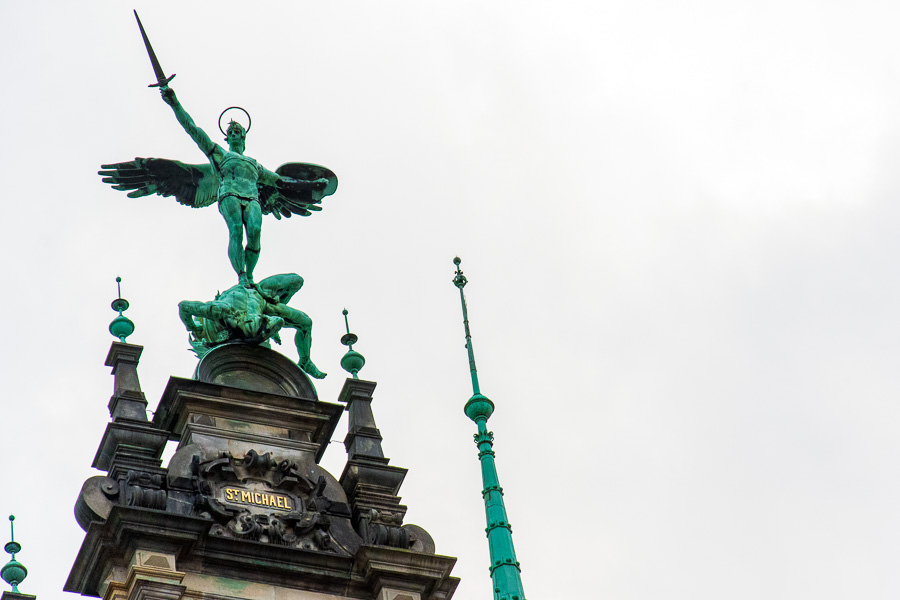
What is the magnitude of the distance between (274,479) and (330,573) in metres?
1.55

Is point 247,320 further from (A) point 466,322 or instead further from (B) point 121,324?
(A) point 466,322

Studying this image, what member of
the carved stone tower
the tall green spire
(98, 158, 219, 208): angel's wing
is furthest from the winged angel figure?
the tall green spire

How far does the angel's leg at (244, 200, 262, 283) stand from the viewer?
29.1 m

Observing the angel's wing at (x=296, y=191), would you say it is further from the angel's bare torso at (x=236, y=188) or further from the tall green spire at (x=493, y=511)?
the tall green spire at (x=493, y=511)

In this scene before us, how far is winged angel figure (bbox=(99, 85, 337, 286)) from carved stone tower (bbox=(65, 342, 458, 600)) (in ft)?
7.95

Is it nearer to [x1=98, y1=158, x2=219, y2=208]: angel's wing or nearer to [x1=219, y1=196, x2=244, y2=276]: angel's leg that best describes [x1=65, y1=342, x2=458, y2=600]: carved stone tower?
[x1=219, y1=196, x2=244, y2=276]: angel's leg

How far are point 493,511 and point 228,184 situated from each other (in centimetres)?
629

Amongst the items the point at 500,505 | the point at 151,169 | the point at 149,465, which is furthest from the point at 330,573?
the point at 151,169

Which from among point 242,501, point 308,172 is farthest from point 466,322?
point 242,501

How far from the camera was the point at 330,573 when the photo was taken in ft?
82.0

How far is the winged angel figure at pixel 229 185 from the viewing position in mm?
29203

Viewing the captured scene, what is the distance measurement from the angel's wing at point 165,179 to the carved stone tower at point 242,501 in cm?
343

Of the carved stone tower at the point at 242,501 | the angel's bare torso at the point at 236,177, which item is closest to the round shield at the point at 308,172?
the angel's bare torso at the point at 236,177

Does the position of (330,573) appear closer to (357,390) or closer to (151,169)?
(357,390)
